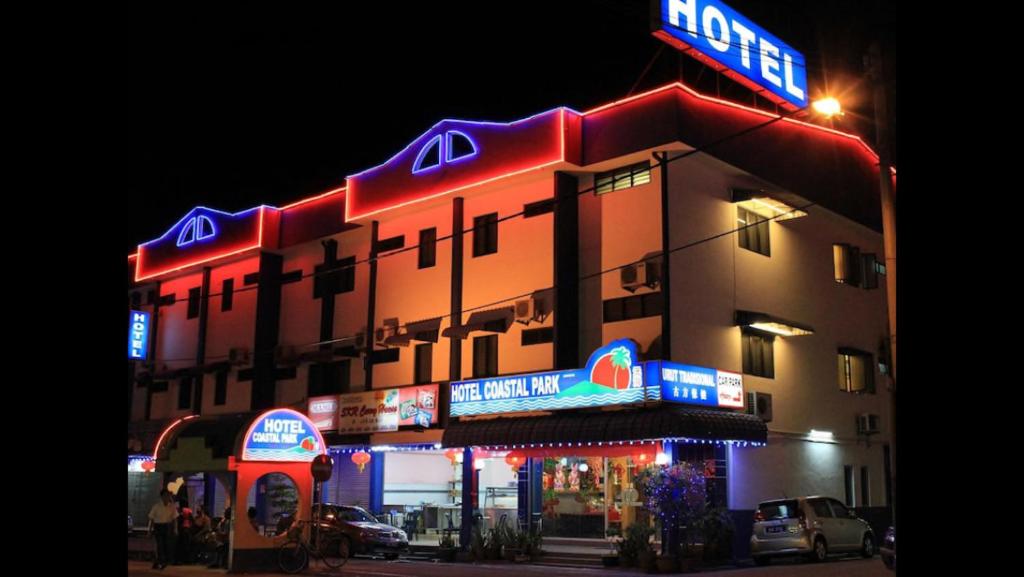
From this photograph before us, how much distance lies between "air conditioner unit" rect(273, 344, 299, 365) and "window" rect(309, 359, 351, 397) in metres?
0.84

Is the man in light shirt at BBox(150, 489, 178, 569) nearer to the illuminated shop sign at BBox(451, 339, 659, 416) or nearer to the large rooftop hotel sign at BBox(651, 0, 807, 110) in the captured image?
the illuminated shop sign at BBox(451, 339, 659, 416)

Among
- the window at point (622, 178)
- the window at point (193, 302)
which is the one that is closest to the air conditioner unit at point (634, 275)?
the window at point (622, 178)

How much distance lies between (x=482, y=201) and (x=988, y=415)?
27283 millimetres

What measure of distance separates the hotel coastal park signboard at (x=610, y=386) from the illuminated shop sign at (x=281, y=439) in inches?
212

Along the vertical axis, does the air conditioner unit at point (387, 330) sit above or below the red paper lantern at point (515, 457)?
above

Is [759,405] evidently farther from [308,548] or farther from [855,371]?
[308,548]

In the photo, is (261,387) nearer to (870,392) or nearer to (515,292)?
(515,292)

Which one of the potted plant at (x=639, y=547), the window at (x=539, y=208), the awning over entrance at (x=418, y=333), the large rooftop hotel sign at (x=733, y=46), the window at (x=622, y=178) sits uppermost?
the large rooftop hotel sign at (x=733, y=46)

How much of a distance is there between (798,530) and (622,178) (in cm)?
1033

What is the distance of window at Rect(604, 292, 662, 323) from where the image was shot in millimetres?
25281

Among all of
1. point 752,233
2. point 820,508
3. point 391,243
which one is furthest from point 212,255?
point 820,508

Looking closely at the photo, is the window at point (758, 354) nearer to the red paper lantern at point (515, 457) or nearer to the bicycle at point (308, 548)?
the red paper lantern at point (515, 457)

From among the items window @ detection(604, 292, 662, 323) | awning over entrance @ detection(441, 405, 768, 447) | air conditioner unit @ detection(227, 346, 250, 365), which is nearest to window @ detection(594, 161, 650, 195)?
window @ detection(604, 292, 662, 323)

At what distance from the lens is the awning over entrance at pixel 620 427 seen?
22.6 meters
